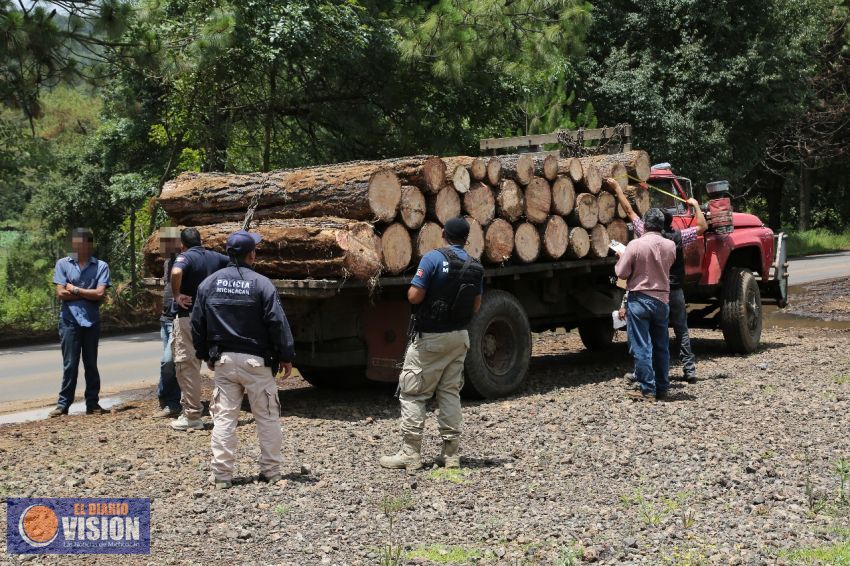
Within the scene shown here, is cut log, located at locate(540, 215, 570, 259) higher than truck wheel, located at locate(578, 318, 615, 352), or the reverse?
cut log, located at locate(540, 215, 570, 259)

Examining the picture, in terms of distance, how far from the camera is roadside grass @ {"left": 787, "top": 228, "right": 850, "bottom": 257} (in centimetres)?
3669

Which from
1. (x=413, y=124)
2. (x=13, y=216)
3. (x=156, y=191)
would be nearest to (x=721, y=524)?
(x=413, y=124)

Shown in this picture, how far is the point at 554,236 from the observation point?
10.8 m

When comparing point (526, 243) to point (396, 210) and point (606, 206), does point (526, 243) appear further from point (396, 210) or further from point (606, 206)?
point (396, 210)

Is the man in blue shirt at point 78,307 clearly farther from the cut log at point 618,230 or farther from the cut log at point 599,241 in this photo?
the cut log at point 618,230

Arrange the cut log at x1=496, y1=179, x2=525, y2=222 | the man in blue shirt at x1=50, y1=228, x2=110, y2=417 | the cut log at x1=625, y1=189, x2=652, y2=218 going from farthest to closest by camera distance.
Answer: the cut log at x1=625, y1=189, x2=652, y2=218 → the cut log at x1=496, y1=179, x2=525, y2=222 → the man in blue shirt at x1=50, y1=228, x2=110, y2=417

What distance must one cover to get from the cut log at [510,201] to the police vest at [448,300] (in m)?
2.94

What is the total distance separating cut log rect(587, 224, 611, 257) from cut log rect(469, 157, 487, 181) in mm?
1970

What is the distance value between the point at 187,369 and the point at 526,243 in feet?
12.5

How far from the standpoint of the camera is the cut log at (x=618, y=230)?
11.6 metres

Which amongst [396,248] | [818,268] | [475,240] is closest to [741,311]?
[475,240]

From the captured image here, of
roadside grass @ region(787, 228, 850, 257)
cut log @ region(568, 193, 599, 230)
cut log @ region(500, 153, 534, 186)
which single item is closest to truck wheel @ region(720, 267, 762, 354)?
cut log @ region(568, 193, 599, 230)

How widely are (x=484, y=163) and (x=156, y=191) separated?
12.3 metres

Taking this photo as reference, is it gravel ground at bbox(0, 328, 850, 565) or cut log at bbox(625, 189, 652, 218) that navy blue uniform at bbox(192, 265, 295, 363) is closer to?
gravel ground at bbox(0, 328, 850, 565)
